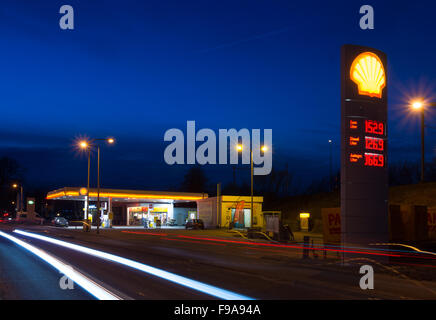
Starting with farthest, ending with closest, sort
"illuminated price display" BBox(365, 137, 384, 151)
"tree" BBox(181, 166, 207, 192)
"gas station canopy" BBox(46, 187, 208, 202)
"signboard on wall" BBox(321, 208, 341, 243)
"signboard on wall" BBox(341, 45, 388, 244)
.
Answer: "tree" BBox(181, 166, 207, 192), "gas station canopy" BBox(46, 187, 208, 202), "signboard on wall" BBox(321, 208, 341, 243), "illuminated price display" BBox(365, 137, 384, 151), "signboard on wall" BBox(341, 45, 388, 244)

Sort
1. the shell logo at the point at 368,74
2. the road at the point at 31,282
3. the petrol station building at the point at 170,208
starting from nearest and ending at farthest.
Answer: the road at the point at 31,282 < the shell logo at the point at 368,74 < the petrol station building at the point at 170,208

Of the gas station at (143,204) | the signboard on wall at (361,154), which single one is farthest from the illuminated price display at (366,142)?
the gas station at (143,204)

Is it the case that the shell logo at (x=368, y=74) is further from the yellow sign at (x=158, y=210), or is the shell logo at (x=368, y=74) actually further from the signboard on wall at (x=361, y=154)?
the yellow sign at (x=158, y=210)

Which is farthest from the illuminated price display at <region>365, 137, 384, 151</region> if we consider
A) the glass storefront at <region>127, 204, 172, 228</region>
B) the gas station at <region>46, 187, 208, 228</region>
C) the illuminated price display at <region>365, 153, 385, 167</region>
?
the glass storefront at <region>127, 204, 172, 228</region>

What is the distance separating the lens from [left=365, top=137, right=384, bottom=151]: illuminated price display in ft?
65.7

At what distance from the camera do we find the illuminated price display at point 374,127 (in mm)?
20092

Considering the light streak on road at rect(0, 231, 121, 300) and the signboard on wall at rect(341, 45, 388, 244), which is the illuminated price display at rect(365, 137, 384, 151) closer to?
the signboard on wall at rect(341, 45, 388, 244)

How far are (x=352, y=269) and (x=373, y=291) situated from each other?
5.53 metres

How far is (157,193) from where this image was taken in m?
70.4

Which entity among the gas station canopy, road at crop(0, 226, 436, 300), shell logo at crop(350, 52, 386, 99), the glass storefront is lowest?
the glass storefront

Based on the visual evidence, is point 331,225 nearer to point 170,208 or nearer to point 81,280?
point 81,280

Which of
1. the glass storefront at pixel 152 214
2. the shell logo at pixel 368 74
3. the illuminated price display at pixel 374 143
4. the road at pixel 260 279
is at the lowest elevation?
the glass storefront at pixel 152 214
